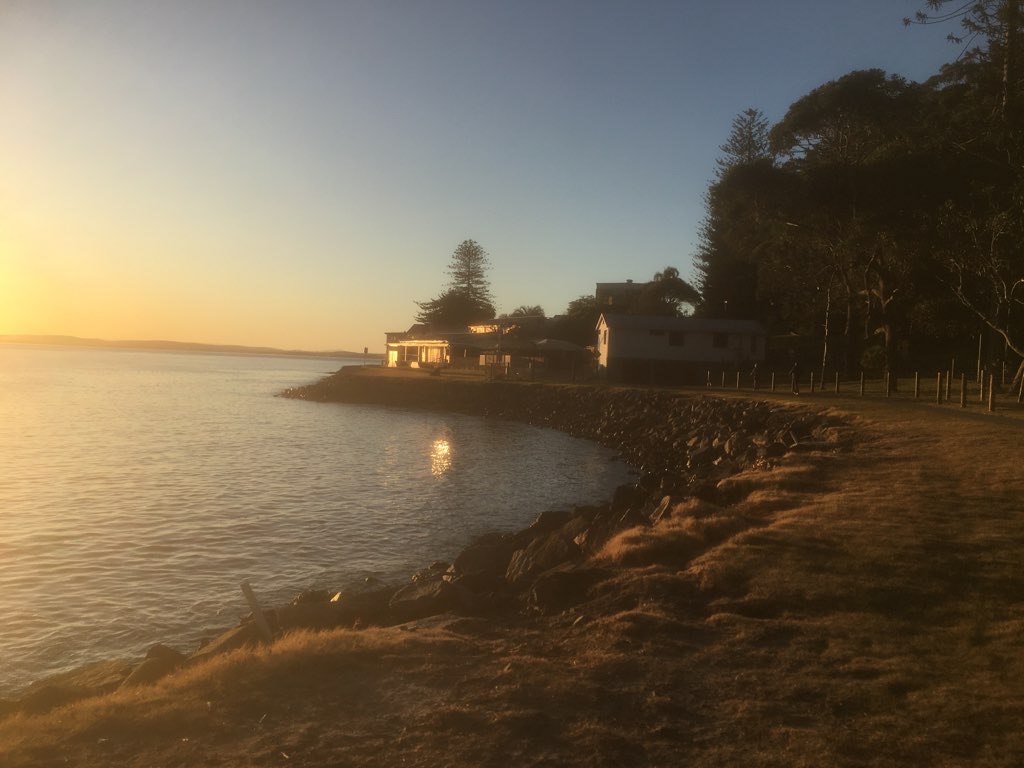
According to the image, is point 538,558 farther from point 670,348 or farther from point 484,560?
point 670,348

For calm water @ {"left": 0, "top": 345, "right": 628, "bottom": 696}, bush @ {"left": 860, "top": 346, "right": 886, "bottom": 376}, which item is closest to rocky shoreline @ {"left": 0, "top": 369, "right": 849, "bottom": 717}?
calm water @ {"left": 0, "top": 345, "right": 628, "bottom": 696}

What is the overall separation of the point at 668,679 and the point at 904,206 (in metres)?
35.3

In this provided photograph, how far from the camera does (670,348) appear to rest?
61.0 m

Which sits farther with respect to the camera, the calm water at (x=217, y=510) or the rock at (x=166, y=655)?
the calm water at (x=217, y=510)

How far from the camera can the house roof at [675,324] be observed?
198ft

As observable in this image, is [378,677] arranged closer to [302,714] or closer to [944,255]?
[302,714]

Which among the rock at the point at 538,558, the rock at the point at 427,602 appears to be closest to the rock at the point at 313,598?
the rock at the point at 427,602

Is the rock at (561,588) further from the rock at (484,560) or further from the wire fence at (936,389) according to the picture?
the wire fence at (936,389)

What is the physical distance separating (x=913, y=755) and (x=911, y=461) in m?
15.1

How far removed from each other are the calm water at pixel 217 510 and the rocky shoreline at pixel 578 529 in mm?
2095

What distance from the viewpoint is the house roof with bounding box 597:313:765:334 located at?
198ft

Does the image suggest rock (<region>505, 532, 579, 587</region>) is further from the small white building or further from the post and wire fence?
the small white building

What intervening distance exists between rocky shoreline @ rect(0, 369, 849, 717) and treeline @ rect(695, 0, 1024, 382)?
9.59m

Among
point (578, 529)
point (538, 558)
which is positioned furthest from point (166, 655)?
point (578, 529)
